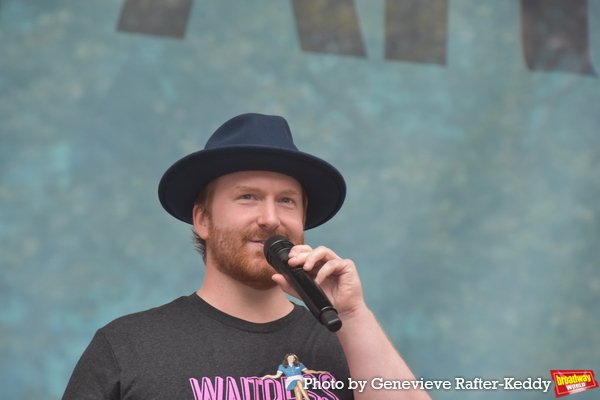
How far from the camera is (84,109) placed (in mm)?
2570

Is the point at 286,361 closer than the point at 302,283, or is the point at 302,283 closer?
the point at 302,283

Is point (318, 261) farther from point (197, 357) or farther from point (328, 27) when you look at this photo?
point (328, 27)

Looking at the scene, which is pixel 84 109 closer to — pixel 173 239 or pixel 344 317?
pixel 173 239

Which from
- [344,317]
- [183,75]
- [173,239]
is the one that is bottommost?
[344,317]

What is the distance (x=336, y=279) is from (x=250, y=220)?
27 cm

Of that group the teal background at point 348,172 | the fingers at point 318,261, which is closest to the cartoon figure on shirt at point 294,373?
the fingers at point 318,261

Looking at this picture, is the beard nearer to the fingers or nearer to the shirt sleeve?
the fingers

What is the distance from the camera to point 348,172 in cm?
278

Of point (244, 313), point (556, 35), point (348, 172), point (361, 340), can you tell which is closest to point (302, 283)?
point (361, 340)

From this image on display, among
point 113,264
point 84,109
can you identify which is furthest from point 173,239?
point 84,109

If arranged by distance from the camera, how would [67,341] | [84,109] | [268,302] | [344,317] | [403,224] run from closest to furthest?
[344,317], [268,302], [67,341], [84,109], [403,224]

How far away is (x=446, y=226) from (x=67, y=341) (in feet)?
5.49

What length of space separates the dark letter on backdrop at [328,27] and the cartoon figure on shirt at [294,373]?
5.81 feet

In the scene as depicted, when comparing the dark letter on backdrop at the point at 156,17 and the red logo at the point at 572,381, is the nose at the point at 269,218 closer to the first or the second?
the dark letter on backdrop at the point at 156,17
